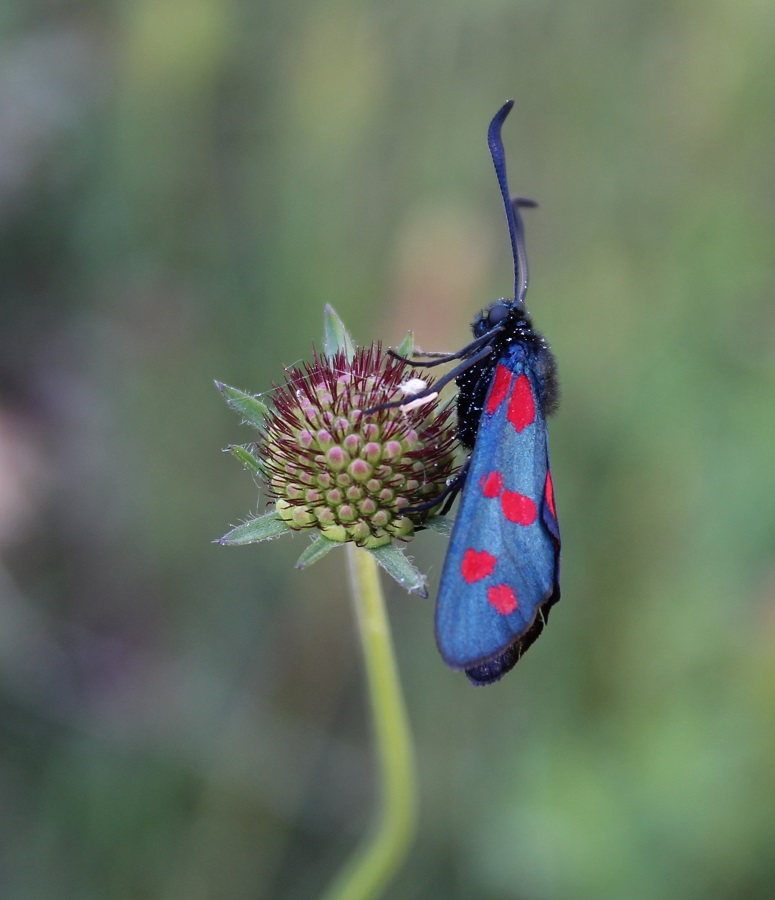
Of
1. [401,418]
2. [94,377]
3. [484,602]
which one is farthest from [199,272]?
[484,602]

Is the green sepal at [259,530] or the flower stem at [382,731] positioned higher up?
the green sepal at [259,530]

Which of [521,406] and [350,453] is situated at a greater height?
[521,406]

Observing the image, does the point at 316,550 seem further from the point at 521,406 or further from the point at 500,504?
the point at 521,406

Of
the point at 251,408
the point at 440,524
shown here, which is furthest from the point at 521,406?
the point at 251,408

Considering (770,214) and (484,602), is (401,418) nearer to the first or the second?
(484,602)

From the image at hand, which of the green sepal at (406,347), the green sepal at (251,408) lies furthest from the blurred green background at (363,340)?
the green sepal at (251,408)

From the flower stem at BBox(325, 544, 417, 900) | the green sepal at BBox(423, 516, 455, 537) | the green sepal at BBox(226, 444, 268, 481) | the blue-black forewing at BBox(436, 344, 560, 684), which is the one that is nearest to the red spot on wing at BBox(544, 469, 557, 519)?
the blue-black forewing at BBox(436, 344, 560, 684)

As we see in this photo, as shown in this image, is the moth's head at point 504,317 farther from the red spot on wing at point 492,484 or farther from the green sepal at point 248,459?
the green sepal at point 248,459
